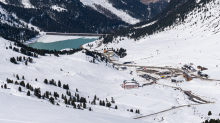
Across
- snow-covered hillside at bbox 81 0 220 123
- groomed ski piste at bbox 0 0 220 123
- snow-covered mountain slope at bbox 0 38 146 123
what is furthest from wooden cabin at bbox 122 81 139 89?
snow-covered hillside at bbox 81 0 220 123

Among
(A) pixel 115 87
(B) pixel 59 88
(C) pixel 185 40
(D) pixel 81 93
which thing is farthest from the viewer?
(C) pixel 185 40

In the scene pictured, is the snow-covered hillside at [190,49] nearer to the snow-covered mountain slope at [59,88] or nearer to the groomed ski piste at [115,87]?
the groomed ski piste at [115,87]

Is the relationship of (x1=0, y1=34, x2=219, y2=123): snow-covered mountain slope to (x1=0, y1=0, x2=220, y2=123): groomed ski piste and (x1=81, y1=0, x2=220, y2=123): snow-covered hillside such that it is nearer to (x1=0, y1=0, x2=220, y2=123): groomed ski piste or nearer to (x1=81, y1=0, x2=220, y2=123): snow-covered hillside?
(x1=0, y1=0, x2=220, y2=123): groomed ski piste

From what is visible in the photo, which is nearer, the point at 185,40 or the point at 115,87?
the point at 115,87

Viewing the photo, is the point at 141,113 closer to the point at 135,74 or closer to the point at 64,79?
the point at 64,79

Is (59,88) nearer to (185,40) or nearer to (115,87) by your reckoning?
(115,87)

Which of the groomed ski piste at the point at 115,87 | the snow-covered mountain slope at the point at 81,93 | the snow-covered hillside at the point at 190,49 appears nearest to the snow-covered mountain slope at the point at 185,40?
the snow-covered hillside at the point at 190,49

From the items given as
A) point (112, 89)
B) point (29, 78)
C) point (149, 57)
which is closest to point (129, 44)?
point (149, 57)

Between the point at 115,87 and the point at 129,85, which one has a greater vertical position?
the point at 129,85

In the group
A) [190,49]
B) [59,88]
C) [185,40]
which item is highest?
[185,40]

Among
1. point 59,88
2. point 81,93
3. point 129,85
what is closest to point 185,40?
point 129,85
